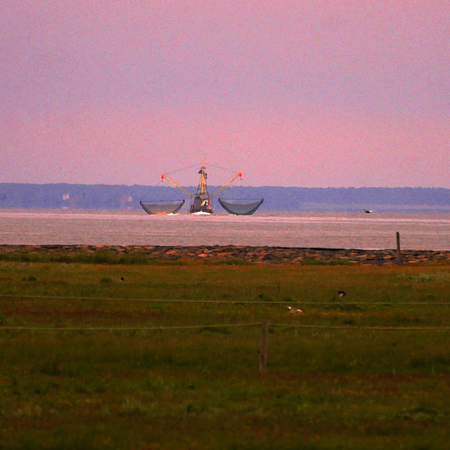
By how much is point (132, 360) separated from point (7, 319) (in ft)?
19.7

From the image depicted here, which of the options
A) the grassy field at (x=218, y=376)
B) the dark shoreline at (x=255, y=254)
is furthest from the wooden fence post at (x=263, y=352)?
the dark shoreline at (x=255, y=254)

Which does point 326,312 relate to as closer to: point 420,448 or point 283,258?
point 420,448

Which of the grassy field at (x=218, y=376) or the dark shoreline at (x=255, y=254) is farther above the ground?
the dark shoreline at (x=255, y=254)

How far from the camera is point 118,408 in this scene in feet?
37.1

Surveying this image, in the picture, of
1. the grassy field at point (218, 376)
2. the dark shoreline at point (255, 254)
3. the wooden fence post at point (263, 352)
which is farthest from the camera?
the dark shoreline at point (255, 254)

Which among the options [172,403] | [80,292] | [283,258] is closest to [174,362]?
[172,403]

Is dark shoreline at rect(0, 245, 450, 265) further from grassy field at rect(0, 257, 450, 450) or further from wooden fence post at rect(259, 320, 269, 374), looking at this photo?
wooden fence post at rect(259, 320, 269, 374)

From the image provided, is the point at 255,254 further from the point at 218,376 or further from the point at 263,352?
the point at 263,352

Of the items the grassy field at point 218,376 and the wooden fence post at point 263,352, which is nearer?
the grassy field at point 218,376

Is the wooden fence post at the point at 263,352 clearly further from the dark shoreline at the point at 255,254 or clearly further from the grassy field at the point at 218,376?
the dark shoreline at the point at 255,254

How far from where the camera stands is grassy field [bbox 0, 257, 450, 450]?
9.60 m

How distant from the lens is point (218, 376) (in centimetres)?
1465

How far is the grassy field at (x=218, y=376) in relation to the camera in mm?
9602

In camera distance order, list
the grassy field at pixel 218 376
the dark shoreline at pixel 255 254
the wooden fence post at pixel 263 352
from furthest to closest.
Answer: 1. the dark shoreline at pixel 255 254
2. the wooden fence post at pixel 263 352
3. the grassy field at pixel 218 376
